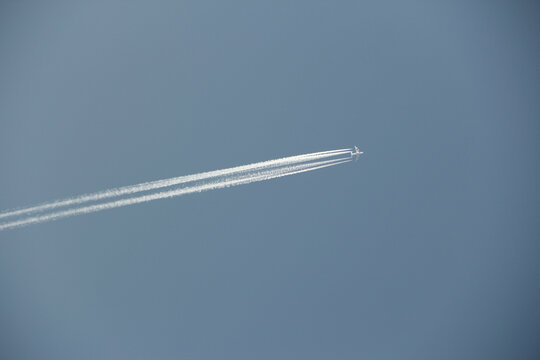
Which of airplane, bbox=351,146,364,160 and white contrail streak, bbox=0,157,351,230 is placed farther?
airplane, bbox=351,146,364,160

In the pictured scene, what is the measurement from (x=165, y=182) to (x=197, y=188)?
3.47ft

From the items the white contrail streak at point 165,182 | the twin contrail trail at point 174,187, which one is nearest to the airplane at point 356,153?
the twin contrail trail at point 174,187

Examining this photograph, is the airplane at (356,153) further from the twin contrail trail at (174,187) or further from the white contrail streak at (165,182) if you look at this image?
the white contrail streak at (165,182)

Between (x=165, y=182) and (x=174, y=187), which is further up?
(x=165, y=182)

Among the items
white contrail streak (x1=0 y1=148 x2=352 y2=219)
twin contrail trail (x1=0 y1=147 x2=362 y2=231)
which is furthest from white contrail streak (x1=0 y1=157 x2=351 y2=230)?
white contrail streak (x1=0 y1=148 x2=352 y2=219)

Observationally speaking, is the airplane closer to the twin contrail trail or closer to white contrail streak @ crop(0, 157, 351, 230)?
the twin contrail trail

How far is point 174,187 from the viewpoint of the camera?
10734 millimetres

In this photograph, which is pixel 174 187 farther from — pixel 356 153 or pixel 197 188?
pixel 356 153

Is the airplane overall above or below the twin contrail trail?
above

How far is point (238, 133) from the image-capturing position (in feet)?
36.4

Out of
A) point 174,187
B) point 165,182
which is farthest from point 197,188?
point 165,182

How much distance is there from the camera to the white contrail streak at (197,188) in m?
10.4

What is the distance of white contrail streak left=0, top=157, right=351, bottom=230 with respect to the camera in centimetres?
1035

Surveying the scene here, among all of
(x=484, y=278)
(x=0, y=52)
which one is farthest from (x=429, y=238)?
(x=0, y=52)
